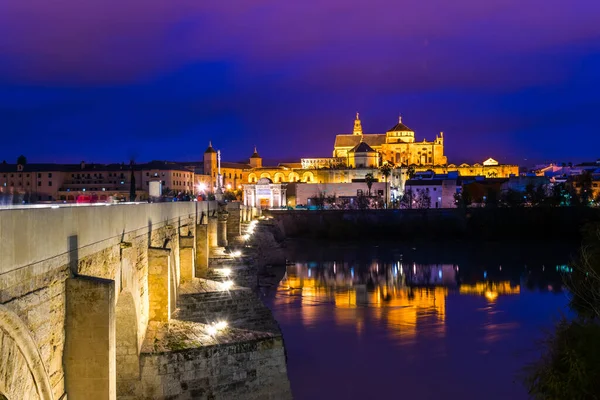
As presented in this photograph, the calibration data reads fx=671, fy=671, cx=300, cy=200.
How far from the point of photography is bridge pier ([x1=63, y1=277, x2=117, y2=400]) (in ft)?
24.5

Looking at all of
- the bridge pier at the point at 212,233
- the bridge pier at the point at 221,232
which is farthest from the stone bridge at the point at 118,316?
the bridge pier at the point at 221,232

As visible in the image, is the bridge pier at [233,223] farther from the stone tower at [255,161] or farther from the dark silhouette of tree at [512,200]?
the stone tower at [255,161]

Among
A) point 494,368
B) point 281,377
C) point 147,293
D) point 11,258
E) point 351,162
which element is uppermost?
point 351,162

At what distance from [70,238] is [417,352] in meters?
17.1

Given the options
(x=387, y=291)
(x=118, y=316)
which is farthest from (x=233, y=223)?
(x=118, y=316)

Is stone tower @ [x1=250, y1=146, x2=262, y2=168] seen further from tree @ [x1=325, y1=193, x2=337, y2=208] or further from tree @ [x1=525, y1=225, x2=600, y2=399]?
tree @ [x1=525, y1=225, x2=600, y2=399]

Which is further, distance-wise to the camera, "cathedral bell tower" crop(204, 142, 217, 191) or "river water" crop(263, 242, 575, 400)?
"cathedral bell tower" crop(204, 142, 217, 191)

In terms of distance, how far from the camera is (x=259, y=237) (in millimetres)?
47219

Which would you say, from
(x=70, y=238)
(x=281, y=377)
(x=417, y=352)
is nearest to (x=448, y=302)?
(x=417, y=352)

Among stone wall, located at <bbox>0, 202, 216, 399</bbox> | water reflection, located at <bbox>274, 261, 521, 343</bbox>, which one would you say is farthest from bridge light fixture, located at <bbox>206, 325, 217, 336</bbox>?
water reflection, located at <bbox>274, 261, 521, 343</bbox>

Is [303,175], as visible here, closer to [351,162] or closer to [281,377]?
[351,162]

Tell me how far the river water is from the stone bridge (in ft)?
13.7

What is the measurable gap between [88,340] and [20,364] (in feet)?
6.10

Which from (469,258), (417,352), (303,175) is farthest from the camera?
(303,175)
